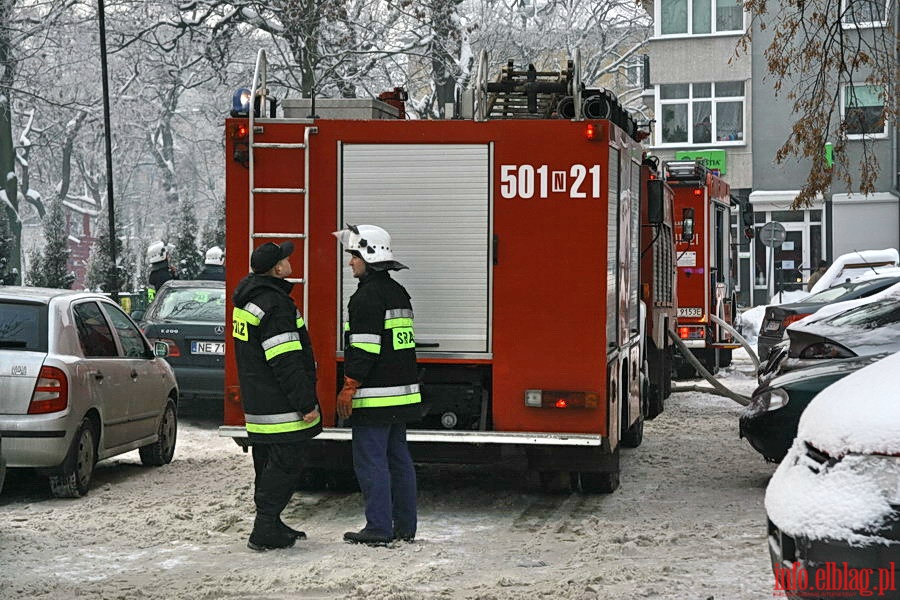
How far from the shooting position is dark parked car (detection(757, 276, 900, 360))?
18.6 meters

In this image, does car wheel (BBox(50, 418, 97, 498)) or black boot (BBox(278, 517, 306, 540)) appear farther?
car wheel (BBox(50, 418, 97, 498))

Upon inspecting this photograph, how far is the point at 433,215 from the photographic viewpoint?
9.24m

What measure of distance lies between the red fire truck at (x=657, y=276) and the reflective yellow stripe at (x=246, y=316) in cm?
439

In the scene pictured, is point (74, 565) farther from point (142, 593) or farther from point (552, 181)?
point (552, 181)

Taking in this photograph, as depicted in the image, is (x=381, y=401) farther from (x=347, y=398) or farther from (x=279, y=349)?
(x=279, y=349)

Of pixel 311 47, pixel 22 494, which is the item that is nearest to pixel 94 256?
pixel 311 47

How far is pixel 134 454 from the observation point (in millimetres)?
13039

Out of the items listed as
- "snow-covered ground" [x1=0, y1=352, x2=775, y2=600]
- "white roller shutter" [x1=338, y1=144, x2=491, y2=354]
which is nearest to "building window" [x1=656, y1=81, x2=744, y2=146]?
"snow-covered ground" [x1=0, y1=352, x2=775, y2=600]

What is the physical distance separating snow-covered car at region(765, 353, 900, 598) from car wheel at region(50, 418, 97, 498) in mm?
5824

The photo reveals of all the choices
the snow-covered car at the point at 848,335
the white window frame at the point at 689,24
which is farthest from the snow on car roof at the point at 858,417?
the white window frame at the point at 689,24

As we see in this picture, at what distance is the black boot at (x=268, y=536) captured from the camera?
26.5 feet

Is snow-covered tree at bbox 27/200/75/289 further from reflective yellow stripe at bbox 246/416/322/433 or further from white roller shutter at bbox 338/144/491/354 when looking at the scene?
reflective yellow stripe at bbox 246/416/322/433

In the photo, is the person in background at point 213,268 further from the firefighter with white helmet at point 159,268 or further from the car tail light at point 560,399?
the car tail light at point 560,399

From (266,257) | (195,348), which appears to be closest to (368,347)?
(266,257)
